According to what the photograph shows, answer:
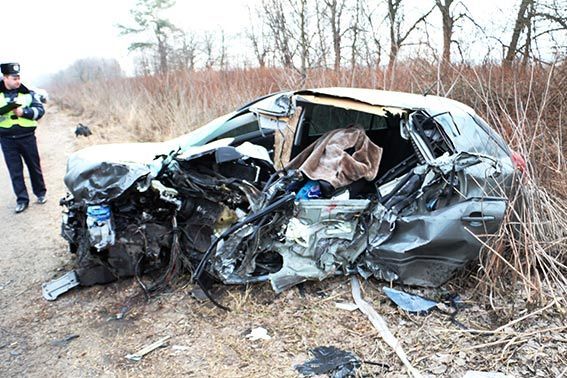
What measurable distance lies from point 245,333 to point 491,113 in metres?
2.59

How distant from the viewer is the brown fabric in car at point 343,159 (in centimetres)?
324

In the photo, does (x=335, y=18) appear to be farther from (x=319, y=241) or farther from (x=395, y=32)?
(x=319, y=241)

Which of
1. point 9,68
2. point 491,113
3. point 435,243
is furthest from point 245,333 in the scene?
point 9,68

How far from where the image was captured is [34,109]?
5.31 metres

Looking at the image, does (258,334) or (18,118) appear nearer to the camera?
(258,334)

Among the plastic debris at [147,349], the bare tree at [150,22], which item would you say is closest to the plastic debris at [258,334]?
the plastic debris at [147,349]

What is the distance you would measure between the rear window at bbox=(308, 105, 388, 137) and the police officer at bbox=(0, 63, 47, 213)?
12.0ft

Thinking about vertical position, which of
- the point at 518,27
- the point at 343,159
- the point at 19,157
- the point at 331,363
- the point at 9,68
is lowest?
the point at 331,363

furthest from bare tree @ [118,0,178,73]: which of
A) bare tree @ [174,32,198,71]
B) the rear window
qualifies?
the rear window

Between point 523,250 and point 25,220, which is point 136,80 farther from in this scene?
point 523,250

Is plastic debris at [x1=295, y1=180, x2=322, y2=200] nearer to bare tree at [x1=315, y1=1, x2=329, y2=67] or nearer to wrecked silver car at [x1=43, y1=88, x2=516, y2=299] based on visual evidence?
wrecked silver car at [x1=43, y1=88, x2=516, y2=299]

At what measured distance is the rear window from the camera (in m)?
4.13

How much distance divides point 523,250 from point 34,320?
144 inches

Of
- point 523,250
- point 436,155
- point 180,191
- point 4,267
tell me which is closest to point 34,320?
point 4,267
